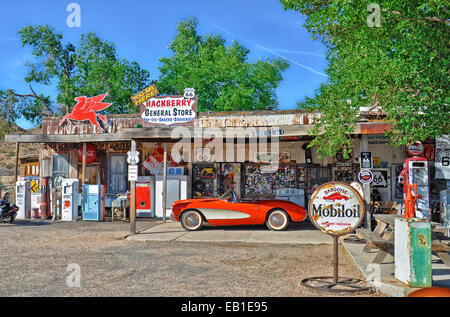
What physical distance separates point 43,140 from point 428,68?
14.7m

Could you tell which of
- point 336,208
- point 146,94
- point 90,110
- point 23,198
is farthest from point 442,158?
point 23,198

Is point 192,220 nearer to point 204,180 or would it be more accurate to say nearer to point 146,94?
point 204,180

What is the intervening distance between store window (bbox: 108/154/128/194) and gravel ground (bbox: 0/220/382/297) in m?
6.69

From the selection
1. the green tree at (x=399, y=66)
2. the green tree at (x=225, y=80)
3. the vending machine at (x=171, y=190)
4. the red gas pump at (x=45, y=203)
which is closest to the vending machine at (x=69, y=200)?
the red gas pump at (x=45, y=203)

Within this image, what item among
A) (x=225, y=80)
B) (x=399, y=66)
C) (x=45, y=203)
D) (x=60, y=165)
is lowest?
(x=45, y=203)

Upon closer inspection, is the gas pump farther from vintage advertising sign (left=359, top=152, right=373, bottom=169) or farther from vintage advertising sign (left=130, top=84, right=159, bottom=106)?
vintage advertising sign (left=130, top=84, right=159, bottom=106)

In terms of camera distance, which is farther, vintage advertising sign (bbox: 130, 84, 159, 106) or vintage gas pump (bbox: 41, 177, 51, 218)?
vintage gas pump (bbox: 41, 177, 51, 218)

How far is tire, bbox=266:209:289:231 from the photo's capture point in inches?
509

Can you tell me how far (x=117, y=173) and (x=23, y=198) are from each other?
13.3 ft

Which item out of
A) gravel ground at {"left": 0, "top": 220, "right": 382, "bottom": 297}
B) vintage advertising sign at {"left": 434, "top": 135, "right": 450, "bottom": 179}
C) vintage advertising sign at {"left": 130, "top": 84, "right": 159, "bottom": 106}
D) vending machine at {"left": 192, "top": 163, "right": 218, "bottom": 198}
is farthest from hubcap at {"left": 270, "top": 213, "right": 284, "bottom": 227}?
vintage advertising sign at {"left": 130, "top": 84, "right": 159, "bottom": 106}

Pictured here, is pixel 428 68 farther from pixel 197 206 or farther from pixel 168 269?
pixel 197 206

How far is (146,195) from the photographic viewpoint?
1705 centimetres

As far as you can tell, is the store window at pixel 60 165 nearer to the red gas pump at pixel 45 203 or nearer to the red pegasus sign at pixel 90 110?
the red gas pump at pixel 45 203

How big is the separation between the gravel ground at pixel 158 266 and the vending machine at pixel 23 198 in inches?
227
